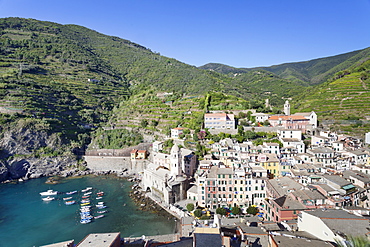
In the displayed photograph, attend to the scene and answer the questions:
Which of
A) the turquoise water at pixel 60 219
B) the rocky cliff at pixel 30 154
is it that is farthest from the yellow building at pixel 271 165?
the rocky cliff at pixel 30 154

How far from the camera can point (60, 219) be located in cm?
2461

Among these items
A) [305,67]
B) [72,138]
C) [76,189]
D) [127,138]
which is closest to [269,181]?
[76,189]

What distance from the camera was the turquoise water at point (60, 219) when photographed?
70.0 feet

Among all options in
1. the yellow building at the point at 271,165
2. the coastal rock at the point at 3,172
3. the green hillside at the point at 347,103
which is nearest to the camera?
the yellow building at the point at 271,165

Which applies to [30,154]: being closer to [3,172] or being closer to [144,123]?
[3,172]

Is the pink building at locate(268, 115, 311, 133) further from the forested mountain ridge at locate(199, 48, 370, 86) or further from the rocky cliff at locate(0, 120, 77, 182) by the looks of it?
the forested mountain ridge at locate(199, 48, 370, 86)

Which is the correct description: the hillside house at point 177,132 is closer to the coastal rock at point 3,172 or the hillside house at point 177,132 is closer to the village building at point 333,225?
the village building at point 333,225

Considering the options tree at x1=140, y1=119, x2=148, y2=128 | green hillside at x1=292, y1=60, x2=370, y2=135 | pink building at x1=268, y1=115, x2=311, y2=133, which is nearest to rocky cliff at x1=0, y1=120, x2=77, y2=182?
tree at x1=140, y1=119, x2=148, y2=128

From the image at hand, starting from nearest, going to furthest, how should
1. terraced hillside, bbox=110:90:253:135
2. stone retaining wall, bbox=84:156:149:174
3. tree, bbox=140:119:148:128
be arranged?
1. stone retaining wall, bbox=84:156:149:174
2. terraced hillside, bbox=110:90:253:135
3. tree, bbox=140:119:148:128

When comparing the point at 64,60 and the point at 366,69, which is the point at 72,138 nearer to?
the point at 64,60

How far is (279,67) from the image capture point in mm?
170500

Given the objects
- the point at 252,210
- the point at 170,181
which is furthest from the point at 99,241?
the point at 252,210

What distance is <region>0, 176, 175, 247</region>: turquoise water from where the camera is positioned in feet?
70.0

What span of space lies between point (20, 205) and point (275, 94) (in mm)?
81395
